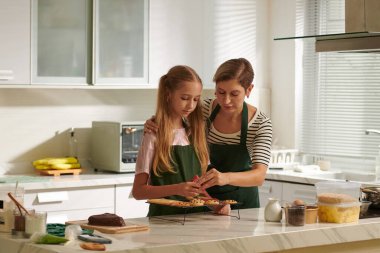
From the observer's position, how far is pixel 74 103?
5.79m

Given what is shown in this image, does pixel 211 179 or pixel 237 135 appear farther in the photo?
pixel 237 135

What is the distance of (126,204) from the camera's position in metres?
5.36

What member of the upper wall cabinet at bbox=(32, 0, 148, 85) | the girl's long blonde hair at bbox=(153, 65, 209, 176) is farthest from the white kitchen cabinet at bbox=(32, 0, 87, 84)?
the girl's long blonde hair at bbox=(153, 65, 209, 176)

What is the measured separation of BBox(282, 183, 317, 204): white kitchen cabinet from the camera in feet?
17.4

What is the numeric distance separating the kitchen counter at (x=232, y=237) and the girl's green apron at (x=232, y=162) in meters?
0.30

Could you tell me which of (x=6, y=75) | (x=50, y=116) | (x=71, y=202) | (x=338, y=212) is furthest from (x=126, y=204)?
(x=338, y=212)

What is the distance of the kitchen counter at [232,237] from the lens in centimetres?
288

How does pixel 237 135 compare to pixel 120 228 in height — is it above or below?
above

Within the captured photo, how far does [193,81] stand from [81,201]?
74.5 inches

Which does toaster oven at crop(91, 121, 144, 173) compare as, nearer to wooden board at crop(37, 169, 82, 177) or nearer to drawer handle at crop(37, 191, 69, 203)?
wooden board at crop(37, 169, 82, 177)

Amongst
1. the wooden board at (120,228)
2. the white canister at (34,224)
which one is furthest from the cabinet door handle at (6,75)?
the white canister at (34,224)

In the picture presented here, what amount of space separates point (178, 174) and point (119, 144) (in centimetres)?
189

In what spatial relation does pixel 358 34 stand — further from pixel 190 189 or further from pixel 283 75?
pixel 283 75

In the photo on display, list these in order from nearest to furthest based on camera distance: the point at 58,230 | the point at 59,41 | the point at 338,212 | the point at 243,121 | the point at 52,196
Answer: the point at 58,230
the point at 338,212
the point at 243,121
the point at 52,196
the point at 59,41
